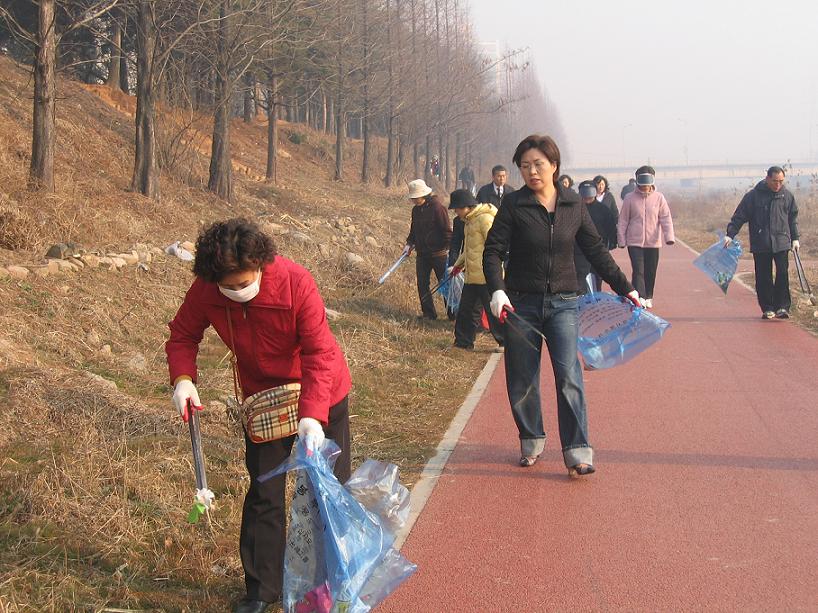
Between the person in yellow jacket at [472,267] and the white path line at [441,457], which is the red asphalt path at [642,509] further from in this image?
the person in yellow jacket at [472,267]

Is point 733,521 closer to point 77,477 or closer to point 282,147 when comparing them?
point 77,477

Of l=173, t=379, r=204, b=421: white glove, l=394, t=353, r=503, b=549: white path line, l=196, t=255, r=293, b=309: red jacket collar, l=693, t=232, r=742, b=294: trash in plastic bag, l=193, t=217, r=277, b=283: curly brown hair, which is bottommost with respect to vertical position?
l=394, t=353, r=503, b=549: white path line

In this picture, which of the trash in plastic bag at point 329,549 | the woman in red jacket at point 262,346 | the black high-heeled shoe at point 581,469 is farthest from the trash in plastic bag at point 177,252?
the trash in plastic bag at point 329,549

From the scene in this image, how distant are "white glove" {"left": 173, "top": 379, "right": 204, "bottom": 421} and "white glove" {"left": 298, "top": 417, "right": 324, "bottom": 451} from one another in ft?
1.54

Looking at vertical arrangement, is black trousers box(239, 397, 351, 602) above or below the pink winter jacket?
below

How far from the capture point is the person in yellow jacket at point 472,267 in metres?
11.1

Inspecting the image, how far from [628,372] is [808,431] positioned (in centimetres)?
281

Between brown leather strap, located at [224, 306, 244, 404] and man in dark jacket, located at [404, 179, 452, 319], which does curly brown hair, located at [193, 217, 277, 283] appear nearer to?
brown leather strap, located at [224, 306, 244, 404]

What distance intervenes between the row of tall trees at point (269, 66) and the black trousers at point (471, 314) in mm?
5589

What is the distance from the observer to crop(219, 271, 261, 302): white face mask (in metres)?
3.97

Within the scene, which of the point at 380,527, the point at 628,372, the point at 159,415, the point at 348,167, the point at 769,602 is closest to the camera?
the point at 380,527

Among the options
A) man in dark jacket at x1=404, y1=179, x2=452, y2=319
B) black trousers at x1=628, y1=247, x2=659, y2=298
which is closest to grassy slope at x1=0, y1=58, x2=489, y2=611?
man in dark jacket at x1=404, y1=179, x2=452, y2=319

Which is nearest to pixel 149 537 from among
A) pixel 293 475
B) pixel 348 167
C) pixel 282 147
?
pixel 293 475

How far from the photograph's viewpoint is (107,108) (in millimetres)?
25516
